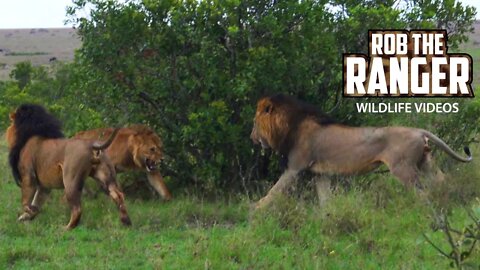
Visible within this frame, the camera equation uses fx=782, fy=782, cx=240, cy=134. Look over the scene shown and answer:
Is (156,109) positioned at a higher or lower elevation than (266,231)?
higher

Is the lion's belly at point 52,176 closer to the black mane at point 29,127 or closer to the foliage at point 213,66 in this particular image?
the black mane at point 29,127

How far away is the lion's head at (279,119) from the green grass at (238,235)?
26.6 inches

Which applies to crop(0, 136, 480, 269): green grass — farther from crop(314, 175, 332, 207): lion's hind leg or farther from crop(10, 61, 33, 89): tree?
crop(10, 61, 33, 89): tree

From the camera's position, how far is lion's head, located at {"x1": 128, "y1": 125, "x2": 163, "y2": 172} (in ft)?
27.6

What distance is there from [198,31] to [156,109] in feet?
3.87

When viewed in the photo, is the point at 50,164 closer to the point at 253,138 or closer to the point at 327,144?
the point at 253,138

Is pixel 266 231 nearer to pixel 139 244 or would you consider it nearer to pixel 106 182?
pixel 139 244

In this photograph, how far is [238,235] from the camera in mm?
6758

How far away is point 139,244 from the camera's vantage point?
6.75m

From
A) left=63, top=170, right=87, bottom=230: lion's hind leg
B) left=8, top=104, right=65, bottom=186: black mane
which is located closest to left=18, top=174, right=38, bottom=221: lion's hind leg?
left=8, top=104, right=65, bottom=186: black mane

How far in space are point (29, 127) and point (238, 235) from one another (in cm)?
280

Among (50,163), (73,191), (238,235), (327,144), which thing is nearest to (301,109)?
(327,144)

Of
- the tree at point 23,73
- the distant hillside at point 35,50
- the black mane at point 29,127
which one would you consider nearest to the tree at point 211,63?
the black mane at point 29,127

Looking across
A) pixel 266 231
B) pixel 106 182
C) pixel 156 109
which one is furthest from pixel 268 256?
pixel 156 109
